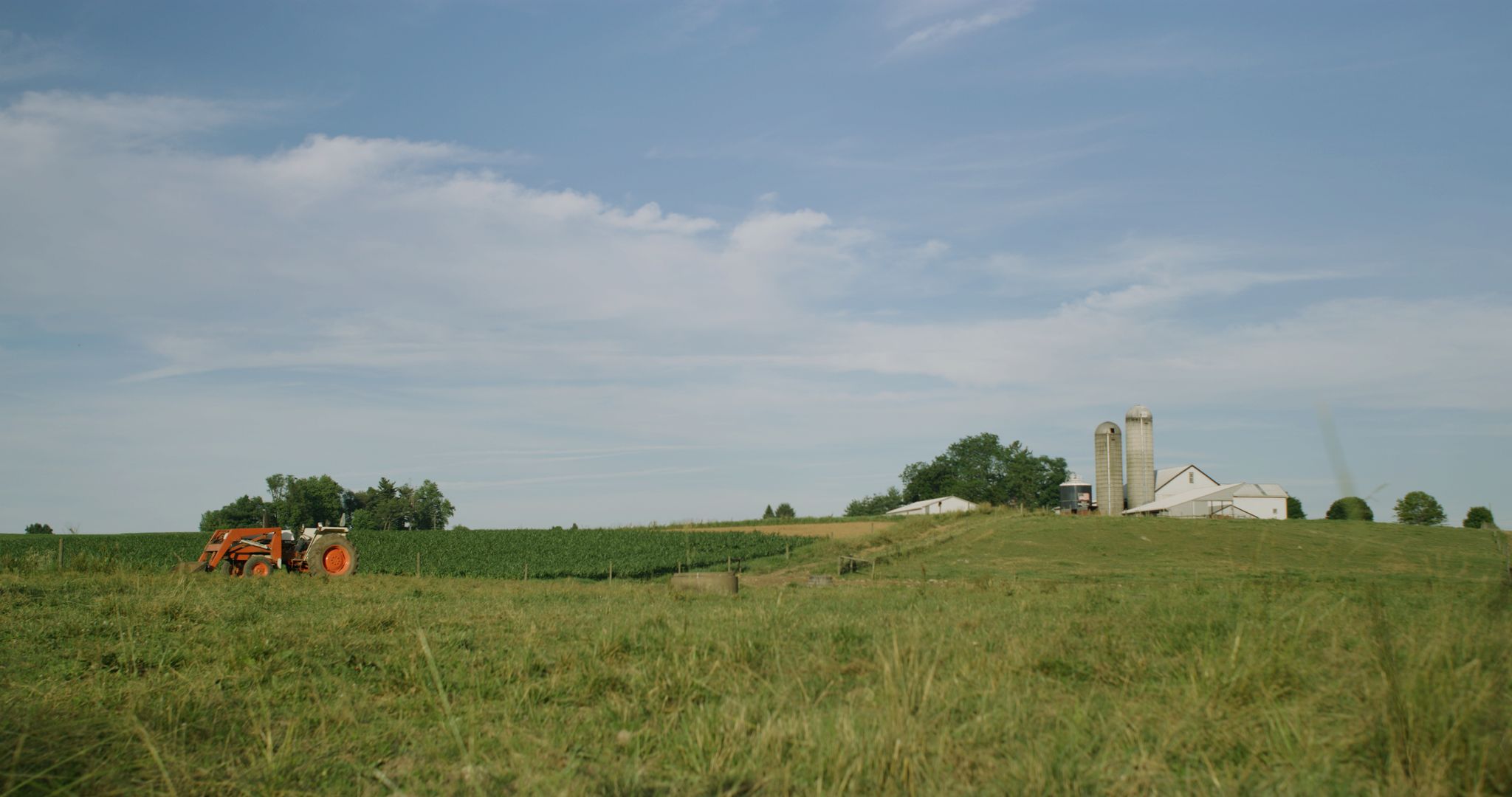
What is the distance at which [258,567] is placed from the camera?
2920cm

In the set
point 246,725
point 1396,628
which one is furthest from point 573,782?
point 1396,628

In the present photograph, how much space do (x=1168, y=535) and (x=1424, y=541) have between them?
1185 centimetres

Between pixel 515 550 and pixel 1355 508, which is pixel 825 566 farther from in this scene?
pixel 1355 508

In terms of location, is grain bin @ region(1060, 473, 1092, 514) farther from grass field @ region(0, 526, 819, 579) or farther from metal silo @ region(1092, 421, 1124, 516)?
grass field @ region(0, 526, 819, 579)

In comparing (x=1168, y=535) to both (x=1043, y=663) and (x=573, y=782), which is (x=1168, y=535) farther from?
(x=573, y=782)

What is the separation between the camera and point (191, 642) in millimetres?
9852

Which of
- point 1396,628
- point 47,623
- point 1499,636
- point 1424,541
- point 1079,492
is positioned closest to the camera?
point 1499,636

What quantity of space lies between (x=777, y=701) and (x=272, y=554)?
A: 94.3ft

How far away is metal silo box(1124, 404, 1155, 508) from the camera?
68.8m

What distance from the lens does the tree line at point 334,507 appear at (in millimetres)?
114062

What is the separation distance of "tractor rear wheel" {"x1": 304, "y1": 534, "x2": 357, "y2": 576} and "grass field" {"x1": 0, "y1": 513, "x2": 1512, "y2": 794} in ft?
59.5

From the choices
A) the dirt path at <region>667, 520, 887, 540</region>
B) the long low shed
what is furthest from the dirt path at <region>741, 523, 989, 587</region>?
the long low shed

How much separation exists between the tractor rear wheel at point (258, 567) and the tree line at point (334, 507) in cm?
8316

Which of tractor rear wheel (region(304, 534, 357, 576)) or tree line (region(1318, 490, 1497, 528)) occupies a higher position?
tree line (region(1318, 490, 1497, 528))
